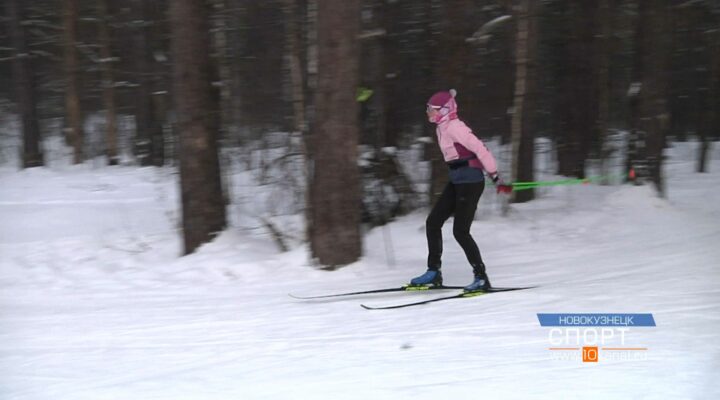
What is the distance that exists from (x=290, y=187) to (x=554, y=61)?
7.13 metres

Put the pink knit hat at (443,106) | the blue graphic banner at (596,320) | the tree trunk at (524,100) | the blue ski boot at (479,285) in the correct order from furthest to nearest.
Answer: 1. the tree trunk at (524,100)
2. the blue ski boot at (479,285)
3. the pink knit hat at (443,106)
4. the blue graphic banner at (596,320)

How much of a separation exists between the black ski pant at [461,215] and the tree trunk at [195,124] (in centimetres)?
334

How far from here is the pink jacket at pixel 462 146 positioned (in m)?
6.64

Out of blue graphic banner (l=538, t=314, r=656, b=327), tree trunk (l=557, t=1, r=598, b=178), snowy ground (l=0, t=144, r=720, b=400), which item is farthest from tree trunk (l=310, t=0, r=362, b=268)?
tree trunk (l=557, t=1, r=598, b=178)

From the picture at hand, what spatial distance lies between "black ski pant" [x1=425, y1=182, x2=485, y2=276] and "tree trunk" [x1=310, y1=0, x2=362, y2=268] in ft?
4.57

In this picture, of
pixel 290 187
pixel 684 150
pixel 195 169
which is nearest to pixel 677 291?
pixel 195 169

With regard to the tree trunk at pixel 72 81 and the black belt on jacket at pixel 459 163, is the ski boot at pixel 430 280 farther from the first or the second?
the tree trunk at pixel 72 81

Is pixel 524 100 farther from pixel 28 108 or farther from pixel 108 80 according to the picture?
pixel 28 108

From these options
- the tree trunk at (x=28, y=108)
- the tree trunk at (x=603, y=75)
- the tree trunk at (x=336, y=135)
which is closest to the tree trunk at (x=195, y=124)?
the tree trunk at (x=336, y=135)

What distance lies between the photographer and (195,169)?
895 centimetres

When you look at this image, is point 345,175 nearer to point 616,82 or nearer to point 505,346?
point 505,346

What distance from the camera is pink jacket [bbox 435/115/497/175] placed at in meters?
6.64

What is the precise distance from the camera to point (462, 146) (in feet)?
22.0

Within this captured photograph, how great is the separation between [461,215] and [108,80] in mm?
14476
